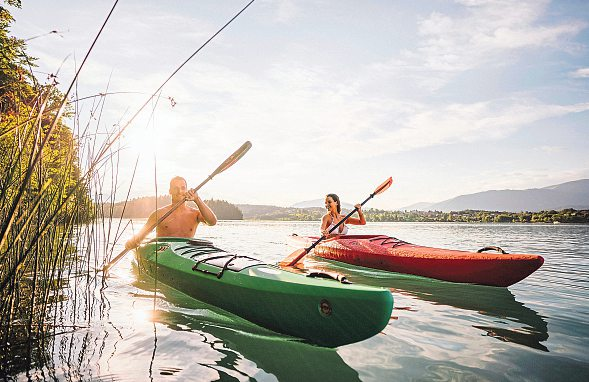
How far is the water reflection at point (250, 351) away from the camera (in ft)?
8.95

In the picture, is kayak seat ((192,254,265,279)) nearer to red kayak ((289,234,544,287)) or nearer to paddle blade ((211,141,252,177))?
paddle blade ((211,141,252,177))

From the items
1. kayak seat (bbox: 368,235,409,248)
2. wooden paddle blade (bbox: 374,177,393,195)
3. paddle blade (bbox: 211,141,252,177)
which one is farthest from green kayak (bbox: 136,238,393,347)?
wooden paddle blade (bbox: 374,177,393,195)

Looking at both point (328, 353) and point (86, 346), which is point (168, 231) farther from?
point (328, 353)

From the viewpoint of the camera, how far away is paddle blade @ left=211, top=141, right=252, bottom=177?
5699 mm

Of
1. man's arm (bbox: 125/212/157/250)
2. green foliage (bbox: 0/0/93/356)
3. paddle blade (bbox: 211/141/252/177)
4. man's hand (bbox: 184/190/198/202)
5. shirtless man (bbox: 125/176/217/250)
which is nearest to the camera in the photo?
green foliage (bbox: 0/0/93/356)

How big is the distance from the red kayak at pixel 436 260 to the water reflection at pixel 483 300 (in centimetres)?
17

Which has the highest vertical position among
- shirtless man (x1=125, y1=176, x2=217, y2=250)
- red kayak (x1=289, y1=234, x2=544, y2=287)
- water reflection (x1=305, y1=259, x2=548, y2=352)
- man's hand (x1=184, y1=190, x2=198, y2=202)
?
man's hand (x1=184, y1=190, x2=198, y2=202)

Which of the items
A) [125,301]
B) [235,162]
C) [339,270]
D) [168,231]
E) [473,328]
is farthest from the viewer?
[339,270]

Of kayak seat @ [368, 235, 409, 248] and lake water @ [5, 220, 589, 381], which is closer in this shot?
lake water @ [5, 220, 589, 381]

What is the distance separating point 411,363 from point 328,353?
68cm

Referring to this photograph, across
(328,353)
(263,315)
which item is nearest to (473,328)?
(328,353)

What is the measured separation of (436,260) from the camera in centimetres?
605

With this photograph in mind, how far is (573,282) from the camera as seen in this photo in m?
6.38

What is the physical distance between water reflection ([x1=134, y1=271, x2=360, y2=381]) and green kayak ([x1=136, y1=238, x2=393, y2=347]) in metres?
0.11
